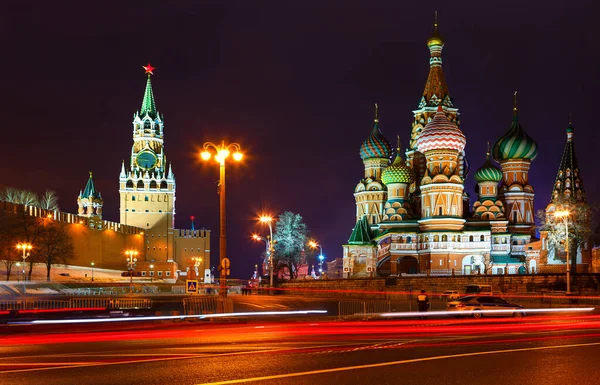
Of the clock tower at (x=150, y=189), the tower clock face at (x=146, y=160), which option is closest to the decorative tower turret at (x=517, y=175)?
the clock tower at (x=150, y=189)

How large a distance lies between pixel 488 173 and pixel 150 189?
68665mm

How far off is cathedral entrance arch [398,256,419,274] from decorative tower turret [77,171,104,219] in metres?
72.1

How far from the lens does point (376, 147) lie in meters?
81.1

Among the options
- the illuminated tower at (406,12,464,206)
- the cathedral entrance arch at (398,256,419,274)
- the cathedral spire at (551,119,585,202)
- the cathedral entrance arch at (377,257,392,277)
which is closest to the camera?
the cathedral spire at (551,119,585,202)

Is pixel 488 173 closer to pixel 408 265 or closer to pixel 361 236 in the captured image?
pixel 408 265

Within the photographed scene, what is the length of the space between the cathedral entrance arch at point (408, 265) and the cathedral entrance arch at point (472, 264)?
14.2ft

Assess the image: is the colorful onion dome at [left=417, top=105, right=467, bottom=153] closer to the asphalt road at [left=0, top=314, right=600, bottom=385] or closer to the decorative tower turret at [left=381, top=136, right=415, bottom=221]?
the decorative tower turret at [left=381, top=136, right=415, bottom=221]

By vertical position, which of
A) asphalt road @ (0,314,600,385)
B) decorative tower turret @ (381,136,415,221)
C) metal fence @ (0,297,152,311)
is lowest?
metal fence @ (0,297,152,311)

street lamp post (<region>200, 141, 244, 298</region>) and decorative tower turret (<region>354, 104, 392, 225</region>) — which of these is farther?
decorative tower turret (<region>354, 104, 392, 225</region>)

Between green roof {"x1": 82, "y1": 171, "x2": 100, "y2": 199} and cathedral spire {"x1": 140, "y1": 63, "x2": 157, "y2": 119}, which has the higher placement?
cathedral spire {"x1": 140, "y1": 63, "x2": 157, "y2": 119}

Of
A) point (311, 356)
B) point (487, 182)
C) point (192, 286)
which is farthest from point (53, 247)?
point (311, 356)

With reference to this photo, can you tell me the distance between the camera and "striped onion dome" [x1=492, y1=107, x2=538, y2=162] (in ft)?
241

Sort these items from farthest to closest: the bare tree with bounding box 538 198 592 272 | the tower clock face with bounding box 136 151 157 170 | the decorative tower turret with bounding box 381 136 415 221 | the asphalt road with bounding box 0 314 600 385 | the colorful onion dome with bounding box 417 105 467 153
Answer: the tower clock face with bounding box 136 151 157 170
the decorative tower turret with bounding box 381 136 415 221
the colorful onion dome with bounding box 417 105 467 153
the bare tree with bounding box 538 198 592 272
the asphalt road with bounding box 0 314 600 385

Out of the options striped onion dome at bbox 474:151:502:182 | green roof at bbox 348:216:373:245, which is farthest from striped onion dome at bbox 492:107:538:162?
green roof at bbox 348:216:373:245
